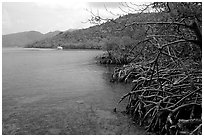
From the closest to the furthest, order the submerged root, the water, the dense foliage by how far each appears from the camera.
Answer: the dense foliage, the submerged root, the water

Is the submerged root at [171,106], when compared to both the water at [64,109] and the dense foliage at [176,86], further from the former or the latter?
the water at [64,109]

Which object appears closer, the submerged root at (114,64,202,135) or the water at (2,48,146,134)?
the submerged root at (114,64,202,135)

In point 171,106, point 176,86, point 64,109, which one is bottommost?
point 64,109

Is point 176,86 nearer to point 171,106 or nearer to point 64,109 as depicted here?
point 171,106

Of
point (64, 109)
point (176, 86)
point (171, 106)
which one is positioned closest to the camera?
point (171, 106)

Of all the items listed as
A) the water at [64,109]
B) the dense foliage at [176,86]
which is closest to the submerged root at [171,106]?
the dense foliage at [176,86]

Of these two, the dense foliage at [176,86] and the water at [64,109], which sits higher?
the dense foliage at [176,86]

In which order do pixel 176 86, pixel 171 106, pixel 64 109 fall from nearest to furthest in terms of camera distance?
pixel 171 106 → pixel 176 86 → pixel 64 109

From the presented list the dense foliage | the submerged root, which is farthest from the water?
the dense foliage

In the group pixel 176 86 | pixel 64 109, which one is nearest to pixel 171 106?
pixel 176 86

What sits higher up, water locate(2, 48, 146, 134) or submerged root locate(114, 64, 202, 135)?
submerged root locate(114, 64, 202, 135)

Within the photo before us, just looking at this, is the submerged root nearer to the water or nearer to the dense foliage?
the dense foliage

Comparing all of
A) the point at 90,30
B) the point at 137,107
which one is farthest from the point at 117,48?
the point at 90,30

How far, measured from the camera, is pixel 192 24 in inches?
253
